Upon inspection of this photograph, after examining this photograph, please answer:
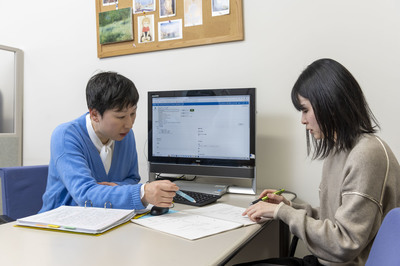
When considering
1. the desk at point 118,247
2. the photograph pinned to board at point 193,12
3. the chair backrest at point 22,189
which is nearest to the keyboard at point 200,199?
the desk at point 118,247

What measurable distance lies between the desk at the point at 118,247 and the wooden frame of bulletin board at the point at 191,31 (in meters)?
1.07

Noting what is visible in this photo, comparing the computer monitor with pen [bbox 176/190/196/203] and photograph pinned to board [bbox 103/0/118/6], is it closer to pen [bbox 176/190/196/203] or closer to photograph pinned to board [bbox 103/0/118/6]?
pen [bbox 176/190/196/203]

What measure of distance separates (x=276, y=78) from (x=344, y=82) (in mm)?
673

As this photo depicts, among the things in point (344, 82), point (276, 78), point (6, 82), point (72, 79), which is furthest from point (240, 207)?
point (6, 82)

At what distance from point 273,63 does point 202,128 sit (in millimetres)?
470

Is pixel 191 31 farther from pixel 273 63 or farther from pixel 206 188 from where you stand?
pixel 206 188

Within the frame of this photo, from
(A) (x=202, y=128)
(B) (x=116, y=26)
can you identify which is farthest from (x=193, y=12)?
(A) (x=202, y=128)

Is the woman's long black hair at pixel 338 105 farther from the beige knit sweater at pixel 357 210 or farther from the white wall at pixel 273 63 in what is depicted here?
the white wall at pixel 273 63

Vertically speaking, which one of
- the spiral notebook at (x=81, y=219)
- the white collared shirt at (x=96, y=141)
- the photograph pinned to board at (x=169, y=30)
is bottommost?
the spiral notebook at (x=81, y=219)

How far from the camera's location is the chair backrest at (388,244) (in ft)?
1.87

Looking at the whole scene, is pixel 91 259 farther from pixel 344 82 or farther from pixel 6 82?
pixel 6 82

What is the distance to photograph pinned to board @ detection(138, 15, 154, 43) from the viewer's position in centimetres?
189

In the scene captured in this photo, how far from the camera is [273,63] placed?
1.64 m

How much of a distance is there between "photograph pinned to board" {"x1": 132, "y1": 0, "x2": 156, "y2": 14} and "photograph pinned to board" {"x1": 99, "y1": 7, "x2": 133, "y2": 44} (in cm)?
4
